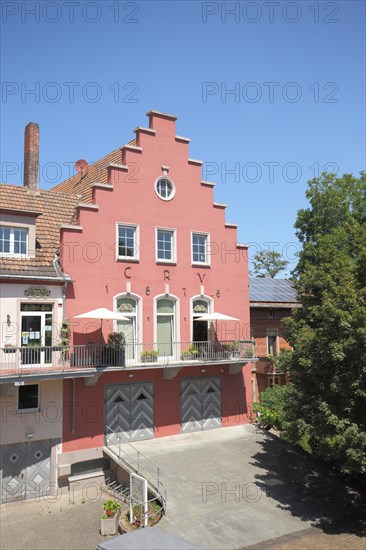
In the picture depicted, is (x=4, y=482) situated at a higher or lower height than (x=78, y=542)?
higher

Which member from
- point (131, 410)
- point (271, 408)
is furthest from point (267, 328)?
point (131, 410)

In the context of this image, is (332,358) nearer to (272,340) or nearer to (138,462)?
(138,462)

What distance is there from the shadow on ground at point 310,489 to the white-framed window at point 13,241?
42.6 feet

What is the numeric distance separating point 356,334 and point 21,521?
12975mm

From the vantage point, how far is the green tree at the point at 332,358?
1447cm

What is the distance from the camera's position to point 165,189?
883 inches

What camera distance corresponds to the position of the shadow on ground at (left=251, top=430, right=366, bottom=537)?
15.6 metres

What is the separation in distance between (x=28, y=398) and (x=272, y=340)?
16.9 meters

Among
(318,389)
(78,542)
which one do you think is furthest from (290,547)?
(78,542)

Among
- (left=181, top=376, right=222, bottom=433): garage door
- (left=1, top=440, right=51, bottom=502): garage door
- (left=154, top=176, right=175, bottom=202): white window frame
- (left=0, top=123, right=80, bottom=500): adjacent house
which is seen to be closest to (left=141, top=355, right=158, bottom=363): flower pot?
(left=181, top=376, right=222, bottom=433): garage door

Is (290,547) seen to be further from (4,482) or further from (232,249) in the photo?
(232,249)

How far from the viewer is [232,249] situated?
2411cm

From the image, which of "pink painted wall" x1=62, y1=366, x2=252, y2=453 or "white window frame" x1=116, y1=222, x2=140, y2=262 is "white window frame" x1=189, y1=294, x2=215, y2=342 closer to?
"pink painted wall" x1=62, y1=366, x2=252, y2=453

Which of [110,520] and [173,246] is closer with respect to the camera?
[110,520]
